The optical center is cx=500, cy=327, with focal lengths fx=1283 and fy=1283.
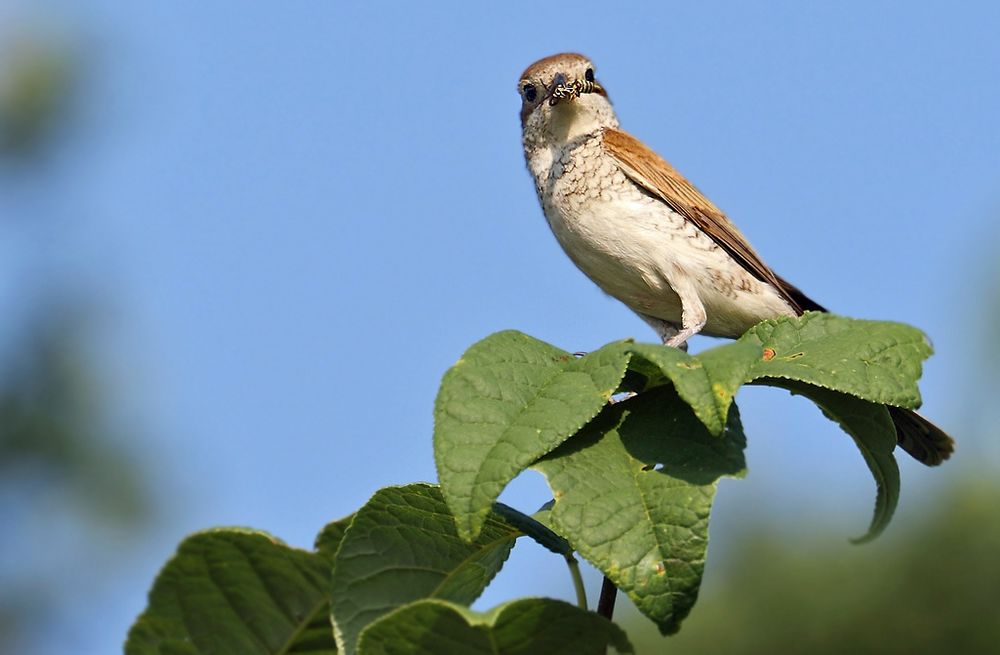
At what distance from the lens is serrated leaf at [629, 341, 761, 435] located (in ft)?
7.15

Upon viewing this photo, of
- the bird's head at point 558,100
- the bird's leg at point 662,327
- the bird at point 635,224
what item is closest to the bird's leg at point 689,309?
the bird at point 635,224

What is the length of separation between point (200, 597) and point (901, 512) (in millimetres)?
17533

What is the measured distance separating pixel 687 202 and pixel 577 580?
3686mm

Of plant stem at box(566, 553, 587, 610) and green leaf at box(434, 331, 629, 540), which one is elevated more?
green leaf at box(434, 331, 629, 540)

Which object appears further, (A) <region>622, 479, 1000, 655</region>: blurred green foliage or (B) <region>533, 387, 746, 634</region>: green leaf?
(A) <region>622, 479, 1000, 655</region>: blurred green foliage

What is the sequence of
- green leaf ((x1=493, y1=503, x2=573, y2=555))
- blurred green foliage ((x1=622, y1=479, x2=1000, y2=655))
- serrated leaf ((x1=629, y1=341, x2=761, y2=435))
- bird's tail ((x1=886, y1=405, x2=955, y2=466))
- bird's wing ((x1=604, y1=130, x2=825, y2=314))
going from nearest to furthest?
serrated leaf ((x1=629, y1=341, x2=761, y2=435)) → green leaf ((x1=493, y1=503, x2=573, y2=555)) → bird's tail ((x1=886, y1=405, x2=955, y2=466)) → bird's wing ((x1=604, y1=130, x2=825, y2=314)) → blurred green foliage ((x1=622, y1=479, x2=1000, y2=655))

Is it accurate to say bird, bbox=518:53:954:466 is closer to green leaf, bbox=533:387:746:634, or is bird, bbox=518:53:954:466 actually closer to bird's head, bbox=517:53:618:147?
bird's head, bbox=517:53:618:147

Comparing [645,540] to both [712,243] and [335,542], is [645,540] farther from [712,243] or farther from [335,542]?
[712,243]

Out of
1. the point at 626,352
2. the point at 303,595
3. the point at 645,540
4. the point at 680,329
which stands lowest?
the point at 645,540

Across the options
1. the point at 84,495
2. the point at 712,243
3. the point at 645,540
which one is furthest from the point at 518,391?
the point at 84,495

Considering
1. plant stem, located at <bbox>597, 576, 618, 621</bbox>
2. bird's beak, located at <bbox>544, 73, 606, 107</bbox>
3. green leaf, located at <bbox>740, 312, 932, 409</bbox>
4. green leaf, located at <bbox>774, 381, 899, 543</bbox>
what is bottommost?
plant stem, located at <bbox>597, 576, 618, 621</bbox>

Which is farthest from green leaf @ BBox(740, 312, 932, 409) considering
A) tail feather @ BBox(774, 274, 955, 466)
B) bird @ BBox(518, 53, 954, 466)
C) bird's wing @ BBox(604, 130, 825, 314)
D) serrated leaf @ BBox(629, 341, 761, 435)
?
bird's wing @ BBox(604, 130, 825, 314)

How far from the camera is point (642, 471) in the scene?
230 cm

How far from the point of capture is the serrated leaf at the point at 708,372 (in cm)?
218
